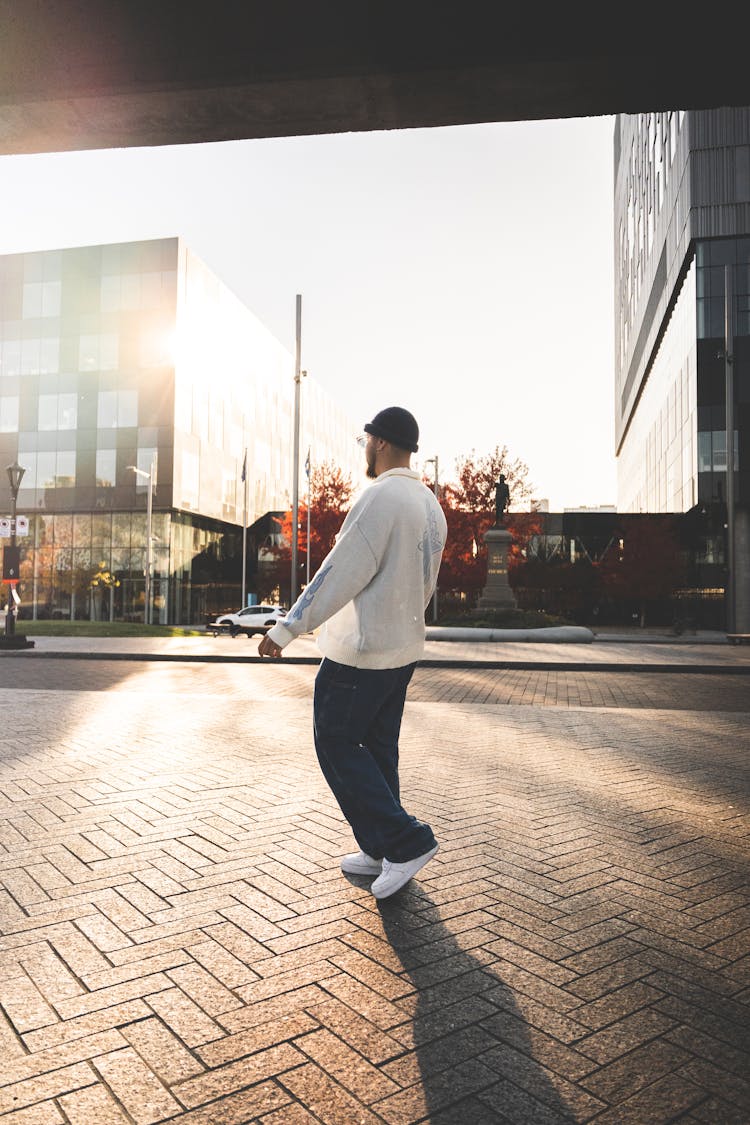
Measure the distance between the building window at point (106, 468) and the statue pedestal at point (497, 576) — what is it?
2426 cm

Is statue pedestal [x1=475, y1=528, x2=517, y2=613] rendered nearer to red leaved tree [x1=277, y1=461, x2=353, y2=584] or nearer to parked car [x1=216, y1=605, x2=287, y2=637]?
parked car [x1=216, y1=605, x2=287, y2=637]

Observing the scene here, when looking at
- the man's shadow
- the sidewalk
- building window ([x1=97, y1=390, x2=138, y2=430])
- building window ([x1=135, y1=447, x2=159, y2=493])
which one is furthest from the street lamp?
the man's shadow

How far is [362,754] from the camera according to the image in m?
3.41

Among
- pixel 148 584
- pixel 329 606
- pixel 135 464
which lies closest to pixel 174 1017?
pixel 329 606

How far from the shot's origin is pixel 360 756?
3404mm

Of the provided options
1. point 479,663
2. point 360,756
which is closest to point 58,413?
point 479,663

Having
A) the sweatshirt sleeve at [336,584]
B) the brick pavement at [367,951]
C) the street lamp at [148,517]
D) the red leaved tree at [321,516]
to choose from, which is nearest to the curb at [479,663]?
the brick pavement at [367,951]

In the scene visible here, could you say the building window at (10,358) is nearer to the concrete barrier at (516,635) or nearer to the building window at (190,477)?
the building window at (190,477)

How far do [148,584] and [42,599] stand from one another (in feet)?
27.6

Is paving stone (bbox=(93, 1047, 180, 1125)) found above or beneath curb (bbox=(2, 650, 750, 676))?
above

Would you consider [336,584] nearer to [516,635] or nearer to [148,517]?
[516,635]

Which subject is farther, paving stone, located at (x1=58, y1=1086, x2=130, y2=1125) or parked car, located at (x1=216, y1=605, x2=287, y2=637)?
parked car, located at (x1=216, y1=605, x2=287, y2=637)

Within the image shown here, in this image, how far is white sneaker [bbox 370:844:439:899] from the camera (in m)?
3.42

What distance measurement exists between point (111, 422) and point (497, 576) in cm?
2600
